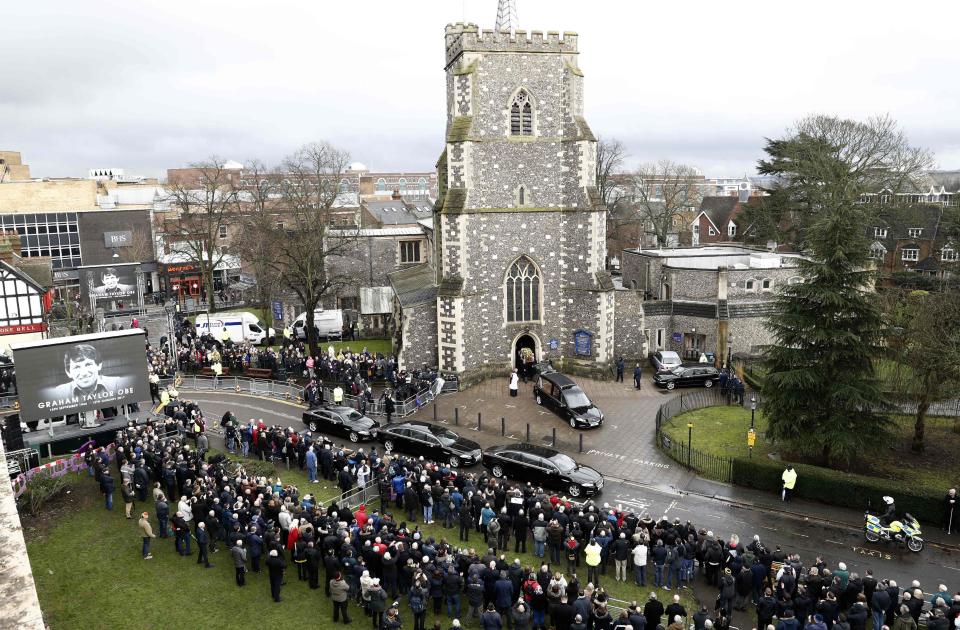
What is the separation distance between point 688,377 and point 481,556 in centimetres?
1856

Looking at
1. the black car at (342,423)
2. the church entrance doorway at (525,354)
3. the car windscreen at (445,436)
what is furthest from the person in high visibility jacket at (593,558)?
the church entrance doorway at (525,354)

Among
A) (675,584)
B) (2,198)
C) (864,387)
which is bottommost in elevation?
(675,584)

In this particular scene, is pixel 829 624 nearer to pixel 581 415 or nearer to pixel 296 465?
pixel 581 415

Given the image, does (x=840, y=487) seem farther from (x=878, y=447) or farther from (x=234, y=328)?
(x=234, y=328)

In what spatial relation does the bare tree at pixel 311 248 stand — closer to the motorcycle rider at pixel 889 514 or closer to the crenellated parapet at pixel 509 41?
the crenellated parapet at pixel 509 41

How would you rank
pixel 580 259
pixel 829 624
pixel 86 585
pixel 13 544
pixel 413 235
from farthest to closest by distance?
pixel 413 235
pixel 580 259
pixel 86 585
pixel 829 624
pixel 13 544

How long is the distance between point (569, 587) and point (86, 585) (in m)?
11.5

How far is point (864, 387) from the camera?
70.3 ft

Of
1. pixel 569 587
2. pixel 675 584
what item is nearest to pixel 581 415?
pixel 675 584

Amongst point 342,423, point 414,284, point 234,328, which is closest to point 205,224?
point 234,328

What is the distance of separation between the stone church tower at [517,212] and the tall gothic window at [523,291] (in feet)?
A: 0.17

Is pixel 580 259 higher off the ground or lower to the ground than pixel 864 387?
higher

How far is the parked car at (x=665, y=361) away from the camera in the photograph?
33.6 m

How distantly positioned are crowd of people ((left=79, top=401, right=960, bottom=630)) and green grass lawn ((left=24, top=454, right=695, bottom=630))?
34cm
